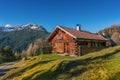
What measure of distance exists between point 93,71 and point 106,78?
1.72m

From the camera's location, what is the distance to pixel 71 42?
3559 cm

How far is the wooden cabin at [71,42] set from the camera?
34656 mm

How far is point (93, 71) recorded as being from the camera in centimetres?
1353

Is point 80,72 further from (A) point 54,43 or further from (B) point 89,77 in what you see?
(A) point 54,43

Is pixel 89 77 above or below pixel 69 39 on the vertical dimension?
below

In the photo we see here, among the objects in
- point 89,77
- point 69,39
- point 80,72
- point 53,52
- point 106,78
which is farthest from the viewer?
point 53,52

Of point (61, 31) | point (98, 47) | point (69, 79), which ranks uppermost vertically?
point (61, 31)

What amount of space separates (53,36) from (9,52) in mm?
24162

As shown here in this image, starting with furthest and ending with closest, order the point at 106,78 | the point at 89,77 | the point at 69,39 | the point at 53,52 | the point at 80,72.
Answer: the point at 53,52
the point at 69,39
the point at 80,72
the point at 89,77
the point at 106,78

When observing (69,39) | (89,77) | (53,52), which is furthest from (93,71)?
(53,52)

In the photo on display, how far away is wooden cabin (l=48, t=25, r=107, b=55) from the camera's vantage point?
114ft

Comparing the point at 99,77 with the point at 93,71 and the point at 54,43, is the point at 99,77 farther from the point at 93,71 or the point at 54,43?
the point at 54,43

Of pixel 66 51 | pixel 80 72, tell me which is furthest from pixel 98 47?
pixel 80 72

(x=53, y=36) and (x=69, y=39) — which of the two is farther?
(x=53, y=36)
